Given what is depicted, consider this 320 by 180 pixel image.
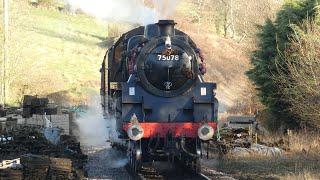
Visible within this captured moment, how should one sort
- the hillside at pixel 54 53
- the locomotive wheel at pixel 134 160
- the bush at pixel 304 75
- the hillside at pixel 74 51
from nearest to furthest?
the locomotive wheel at pixel 134 160 < the bush at pixel 304 75 < the hillside at pixel 54 53 < the hillside at pixel 74 51

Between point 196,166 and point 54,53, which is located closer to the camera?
point 196,166

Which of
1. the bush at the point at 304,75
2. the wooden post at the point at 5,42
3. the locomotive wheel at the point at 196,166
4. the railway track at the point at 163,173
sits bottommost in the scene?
the railway track at the point at 163,173

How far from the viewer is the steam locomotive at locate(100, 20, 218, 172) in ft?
36.2

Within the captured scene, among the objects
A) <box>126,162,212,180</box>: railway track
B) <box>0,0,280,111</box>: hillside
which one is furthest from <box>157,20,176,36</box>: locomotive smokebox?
<box>0,0,280,111</box>: hillside

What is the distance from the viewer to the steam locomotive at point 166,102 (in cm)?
1102

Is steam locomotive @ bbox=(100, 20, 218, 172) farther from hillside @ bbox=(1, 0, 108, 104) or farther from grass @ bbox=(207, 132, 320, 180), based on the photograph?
hillside @ bbox=(1, 0, 108, 104)

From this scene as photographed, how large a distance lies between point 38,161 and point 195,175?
12.6 feet

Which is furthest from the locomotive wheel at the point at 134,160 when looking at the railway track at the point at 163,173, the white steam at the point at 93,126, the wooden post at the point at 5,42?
the wooden post at the point at 5,42

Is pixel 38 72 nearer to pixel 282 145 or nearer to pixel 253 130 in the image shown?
pixel 253 130

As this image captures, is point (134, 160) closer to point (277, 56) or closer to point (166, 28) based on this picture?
point (166, 28)

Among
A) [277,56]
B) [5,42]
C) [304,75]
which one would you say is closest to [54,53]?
[5,42]

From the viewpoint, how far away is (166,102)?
449 inches

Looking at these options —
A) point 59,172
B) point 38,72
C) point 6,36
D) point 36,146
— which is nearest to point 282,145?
point 36,146

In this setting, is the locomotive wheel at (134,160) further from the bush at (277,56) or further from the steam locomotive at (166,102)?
the bush at (277,56)
